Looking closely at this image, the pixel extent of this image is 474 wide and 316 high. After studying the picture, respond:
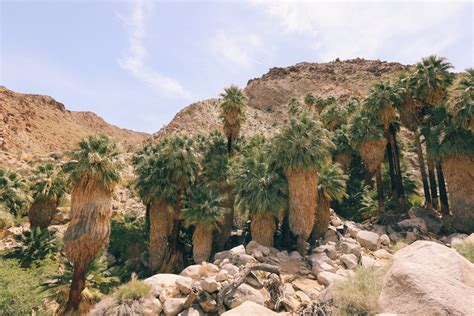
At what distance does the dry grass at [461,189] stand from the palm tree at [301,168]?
1100cm

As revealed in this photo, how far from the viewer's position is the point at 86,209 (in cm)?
1742

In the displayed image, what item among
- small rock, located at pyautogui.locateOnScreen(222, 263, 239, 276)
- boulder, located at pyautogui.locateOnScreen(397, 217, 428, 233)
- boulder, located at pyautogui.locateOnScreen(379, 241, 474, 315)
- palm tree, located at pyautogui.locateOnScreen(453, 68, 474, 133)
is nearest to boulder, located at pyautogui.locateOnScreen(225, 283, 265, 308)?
small rock, located at pyautogui.locateOnScreen(222, 263, 239, 276)

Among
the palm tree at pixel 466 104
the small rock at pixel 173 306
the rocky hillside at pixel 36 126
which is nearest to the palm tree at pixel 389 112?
the palm tree at pixel 466 104

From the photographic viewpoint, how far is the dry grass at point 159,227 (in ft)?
90.3

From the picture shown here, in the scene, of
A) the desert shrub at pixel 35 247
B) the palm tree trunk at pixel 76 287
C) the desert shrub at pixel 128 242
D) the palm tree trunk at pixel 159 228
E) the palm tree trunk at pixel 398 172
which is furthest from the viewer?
the palm tree trunk at pixel 398 172

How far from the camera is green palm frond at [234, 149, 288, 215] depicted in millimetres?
23339

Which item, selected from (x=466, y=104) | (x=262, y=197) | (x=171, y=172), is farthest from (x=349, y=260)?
(x=466, y=104)

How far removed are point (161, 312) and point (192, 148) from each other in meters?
15.1

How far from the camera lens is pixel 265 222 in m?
24.1

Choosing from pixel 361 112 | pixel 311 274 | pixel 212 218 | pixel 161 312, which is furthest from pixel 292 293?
pixel 361 112

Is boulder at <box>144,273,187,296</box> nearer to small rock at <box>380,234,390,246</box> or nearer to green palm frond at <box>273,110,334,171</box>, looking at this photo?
green palm frond at <box>273,110,334,171</box>

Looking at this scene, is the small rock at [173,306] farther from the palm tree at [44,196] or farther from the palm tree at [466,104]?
the palm tree at [466,104]

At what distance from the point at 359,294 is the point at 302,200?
1327 centimetres

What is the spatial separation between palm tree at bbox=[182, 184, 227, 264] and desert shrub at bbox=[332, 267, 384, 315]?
14.9 m
